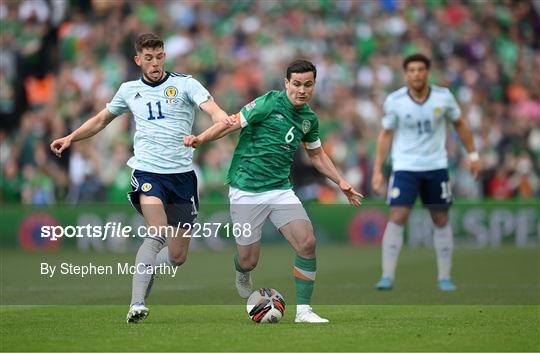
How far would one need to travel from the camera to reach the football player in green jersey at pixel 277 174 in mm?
11422

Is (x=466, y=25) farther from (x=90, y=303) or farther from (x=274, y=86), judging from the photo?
(x=90, y=303)

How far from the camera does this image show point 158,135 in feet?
39.0

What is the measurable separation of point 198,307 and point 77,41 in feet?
49.2

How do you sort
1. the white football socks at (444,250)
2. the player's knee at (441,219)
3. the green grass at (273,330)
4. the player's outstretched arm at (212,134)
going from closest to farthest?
1. the green grass at (273,330)
2. the player's outstretched arm at (212,134)
3. the white football socks at (444,250)
4. the player's knee at (441,219)

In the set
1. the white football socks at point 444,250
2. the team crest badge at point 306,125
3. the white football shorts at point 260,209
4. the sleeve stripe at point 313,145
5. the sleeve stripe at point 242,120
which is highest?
the sleeve stripe at point 242,120

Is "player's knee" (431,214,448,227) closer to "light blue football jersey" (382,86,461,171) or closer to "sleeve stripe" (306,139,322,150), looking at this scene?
"light blue football jersey" (382,86,461,171)

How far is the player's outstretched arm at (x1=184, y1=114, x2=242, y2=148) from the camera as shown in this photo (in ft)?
35.4

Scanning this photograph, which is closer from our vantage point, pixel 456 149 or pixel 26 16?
pixel 456 149

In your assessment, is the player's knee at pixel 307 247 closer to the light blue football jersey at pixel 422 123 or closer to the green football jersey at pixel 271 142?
the green football jersey at pixel 271 142

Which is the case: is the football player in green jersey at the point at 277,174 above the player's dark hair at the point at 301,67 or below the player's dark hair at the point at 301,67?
below

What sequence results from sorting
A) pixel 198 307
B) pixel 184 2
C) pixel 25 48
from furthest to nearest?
pixel 184 2 → pixel 25 48 → pixel 198 307

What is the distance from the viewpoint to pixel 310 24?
28.6m

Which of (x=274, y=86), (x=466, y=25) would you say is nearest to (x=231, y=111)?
(x=274, y=86)

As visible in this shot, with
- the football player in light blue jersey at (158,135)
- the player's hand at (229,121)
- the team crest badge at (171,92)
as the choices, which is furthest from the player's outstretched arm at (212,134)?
the team crest badge at (171,92)
